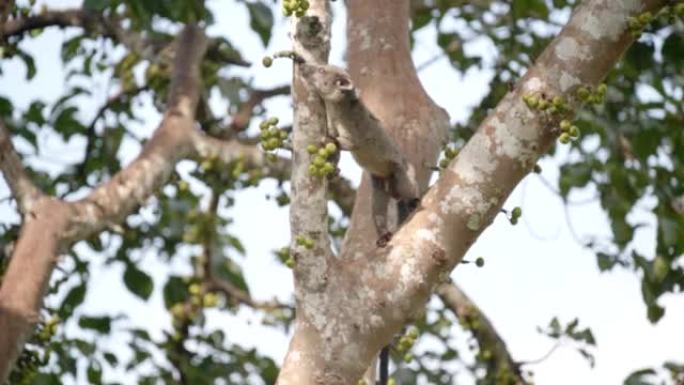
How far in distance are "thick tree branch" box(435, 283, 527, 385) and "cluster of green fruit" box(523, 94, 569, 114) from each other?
1.87 meters

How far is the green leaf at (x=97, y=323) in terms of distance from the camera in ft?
14.9

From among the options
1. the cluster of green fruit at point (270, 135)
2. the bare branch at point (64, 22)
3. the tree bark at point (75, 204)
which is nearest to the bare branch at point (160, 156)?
the tree bark at point (75, 204)

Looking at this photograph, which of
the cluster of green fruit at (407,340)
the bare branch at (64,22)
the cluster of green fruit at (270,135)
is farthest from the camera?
the bare branch at (64,22)

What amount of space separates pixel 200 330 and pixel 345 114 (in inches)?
111

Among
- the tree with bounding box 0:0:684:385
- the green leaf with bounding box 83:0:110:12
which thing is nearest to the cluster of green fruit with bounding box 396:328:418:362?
the tree with bounding box 0:0:684:385

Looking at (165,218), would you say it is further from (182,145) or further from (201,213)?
(182,145)

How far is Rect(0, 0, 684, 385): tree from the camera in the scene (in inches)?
94.0

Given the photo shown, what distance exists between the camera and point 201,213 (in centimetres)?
520

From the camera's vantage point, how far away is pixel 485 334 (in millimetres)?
4406

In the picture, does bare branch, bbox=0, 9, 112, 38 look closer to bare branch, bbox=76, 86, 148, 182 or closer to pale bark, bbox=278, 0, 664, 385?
bare branch, bbox=76, 86, 148, 182

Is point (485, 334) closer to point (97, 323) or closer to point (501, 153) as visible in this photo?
point (97, 323)

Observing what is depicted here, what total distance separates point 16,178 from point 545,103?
1671mm

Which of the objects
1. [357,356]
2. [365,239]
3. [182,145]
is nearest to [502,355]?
[182,145]

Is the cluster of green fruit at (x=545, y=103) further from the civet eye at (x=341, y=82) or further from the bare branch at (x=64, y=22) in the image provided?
the bare branch at (x=64, y=22)
